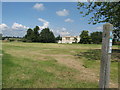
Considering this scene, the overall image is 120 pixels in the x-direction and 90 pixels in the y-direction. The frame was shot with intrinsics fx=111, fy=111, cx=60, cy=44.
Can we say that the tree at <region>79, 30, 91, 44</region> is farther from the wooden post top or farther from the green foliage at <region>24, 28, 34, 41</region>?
the wooden post top

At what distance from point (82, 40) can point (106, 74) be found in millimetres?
55143

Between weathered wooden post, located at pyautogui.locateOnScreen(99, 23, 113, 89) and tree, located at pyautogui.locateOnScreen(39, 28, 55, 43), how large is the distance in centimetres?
6099

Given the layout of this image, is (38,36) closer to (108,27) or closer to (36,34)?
(36,34)

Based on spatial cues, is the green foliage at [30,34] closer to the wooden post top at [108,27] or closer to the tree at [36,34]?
the tree at [36,34]

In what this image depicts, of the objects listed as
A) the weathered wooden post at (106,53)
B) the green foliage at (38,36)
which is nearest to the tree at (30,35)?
the green foliage at (38,36)

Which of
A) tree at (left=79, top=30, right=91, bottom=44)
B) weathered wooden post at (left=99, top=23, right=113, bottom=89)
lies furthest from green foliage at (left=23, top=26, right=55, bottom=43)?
weathered wooden post at (left=99, top=23, right=113, bottom=89)

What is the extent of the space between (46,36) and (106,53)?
62.0 m

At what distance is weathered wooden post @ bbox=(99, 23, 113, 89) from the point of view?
2.09m

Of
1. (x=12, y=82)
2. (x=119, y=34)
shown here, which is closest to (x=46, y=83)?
(x=12, y=82)

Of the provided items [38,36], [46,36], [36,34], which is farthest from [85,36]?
[36,34]

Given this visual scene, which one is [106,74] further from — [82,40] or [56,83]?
[82,40]

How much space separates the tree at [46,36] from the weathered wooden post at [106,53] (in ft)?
200

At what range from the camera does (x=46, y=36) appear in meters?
63.3

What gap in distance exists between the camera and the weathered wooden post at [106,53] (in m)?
2.09
